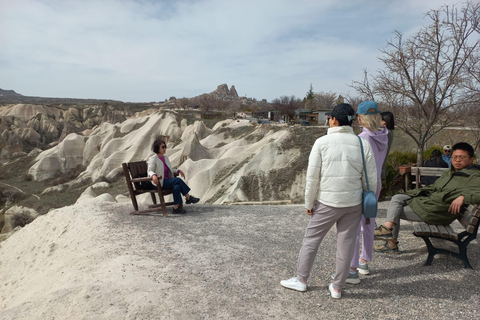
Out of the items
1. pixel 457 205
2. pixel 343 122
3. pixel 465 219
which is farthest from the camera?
pixel 465 219

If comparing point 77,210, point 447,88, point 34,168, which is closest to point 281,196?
point 447,88

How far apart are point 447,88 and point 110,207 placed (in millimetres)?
8701

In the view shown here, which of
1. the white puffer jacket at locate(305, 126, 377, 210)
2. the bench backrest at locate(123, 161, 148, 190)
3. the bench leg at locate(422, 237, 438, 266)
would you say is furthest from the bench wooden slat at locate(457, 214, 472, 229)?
the bench backrest at locate(123, 161, 148, 190)

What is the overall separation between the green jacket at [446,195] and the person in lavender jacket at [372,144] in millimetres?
834

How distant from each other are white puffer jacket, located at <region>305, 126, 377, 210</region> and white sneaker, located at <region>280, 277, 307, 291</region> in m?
0.94

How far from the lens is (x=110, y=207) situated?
7348 millimetres

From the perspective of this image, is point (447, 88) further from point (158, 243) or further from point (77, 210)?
point (77, 210)

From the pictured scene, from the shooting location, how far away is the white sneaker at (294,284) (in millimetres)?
3439

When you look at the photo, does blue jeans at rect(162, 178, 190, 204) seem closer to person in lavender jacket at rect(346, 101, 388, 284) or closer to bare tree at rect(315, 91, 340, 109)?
person in lavender jacket at rect(346, 101, 388, 284)

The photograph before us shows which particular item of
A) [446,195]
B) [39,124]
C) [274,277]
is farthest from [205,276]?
[39,124]

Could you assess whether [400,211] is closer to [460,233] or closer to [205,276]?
[460,233]

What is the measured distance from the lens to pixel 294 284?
11.4 feet

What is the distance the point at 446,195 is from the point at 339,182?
195cm

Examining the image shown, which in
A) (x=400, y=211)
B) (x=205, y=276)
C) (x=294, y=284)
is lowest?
(x=205, y=276)
